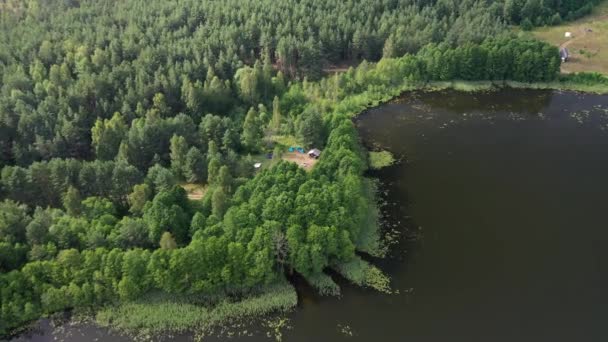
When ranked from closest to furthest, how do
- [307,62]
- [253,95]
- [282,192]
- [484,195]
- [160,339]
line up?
[160,339], [282,192], [484,195], [253,95], [307,62]

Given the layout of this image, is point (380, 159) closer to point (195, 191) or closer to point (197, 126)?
point (195, 191)

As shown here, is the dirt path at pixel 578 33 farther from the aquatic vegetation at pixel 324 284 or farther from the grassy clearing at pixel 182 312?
the grassy clearing at pixel 182 312

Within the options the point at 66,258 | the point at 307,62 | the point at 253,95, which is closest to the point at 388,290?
the point at 66,258

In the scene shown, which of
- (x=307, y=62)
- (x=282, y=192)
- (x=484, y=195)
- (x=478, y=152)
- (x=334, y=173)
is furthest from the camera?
(x=307, y=62)

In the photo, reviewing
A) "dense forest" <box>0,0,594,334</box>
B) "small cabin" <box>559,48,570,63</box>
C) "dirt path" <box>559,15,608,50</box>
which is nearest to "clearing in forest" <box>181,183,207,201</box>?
"dense forest" <box>0,0,594,334</box>

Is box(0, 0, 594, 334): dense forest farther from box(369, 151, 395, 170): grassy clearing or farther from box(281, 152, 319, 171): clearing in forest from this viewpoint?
box(281, 152, 319, 171): clearing in forest

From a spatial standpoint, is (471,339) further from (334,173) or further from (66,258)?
(66,258)
